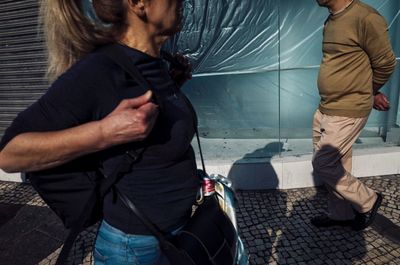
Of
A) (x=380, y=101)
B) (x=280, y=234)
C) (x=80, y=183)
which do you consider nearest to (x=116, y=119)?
(x=80, y=183)

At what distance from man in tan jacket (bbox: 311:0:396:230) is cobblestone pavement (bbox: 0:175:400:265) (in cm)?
27

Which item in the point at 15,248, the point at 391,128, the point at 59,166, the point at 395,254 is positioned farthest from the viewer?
the point at 391,128

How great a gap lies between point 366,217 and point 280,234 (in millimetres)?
760

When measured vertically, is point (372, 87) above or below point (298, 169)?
above

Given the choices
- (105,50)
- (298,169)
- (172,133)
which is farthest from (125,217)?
(298,169)

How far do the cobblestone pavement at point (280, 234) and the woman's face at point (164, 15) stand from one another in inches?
86.6

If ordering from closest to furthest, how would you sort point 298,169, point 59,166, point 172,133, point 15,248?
point 59,166 < point 172,133 < point 15,248 < point 298,169

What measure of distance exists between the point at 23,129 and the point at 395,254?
117 inches

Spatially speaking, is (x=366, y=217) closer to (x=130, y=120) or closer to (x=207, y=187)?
(x=207, y=187)

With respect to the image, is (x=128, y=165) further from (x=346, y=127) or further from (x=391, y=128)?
(x=391, y=128)

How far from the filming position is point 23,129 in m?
1.11

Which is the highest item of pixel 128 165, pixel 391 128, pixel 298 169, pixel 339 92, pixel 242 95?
pixel 128 165

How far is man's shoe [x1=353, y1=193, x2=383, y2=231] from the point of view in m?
3.20

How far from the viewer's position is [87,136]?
109 cm
